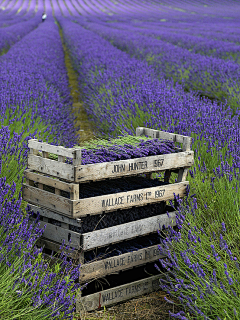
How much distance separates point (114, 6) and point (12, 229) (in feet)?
192

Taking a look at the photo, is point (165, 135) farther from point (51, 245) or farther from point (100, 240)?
point (51, 245)

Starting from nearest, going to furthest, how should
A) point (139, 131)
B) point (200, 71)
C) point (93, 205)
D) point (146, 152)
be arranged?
point (93, 205) < point (146, 152) < point (139, 131) < point (200, 71)

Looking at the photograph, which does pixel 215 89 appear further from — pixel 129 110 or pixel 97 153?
pixel 97 153

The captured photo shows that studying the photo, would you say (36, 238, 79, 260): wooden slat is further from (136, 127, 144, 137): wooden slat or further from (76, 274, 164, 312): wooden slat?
(136, 127, 144, 137): wooden slat

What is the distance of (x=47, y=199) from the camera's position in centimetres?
226

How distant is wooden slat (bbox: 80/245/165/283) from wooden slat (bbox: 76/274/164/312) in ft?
0.35

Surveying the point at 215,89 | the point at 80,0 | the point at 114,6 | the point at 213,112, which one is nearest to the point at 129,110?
the point at 213,112

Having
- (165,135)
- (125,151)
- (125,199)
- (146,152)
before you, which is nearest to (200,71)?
(165,135)

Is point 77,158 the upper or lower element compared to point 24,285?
upper

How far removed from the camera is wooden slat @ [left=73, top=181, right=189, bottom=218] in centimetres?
213

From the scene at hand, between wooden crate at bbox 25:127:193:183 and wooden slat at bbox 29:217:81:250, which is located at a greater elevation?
wooden crate at bbox 25:127:193:183

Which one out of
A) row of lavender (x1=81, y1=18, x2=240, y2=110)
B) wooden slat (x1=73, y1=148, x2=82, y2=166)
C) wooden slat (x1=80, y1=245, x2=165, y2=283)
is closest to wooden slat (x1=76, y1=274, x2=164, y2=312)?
wooden slat (x1=80, y1=245, x2=165, y2=283)

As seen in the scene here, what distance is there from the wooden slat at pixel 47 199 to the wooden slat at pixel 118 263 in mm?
346

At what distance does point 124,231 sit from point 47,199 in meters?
0.50
